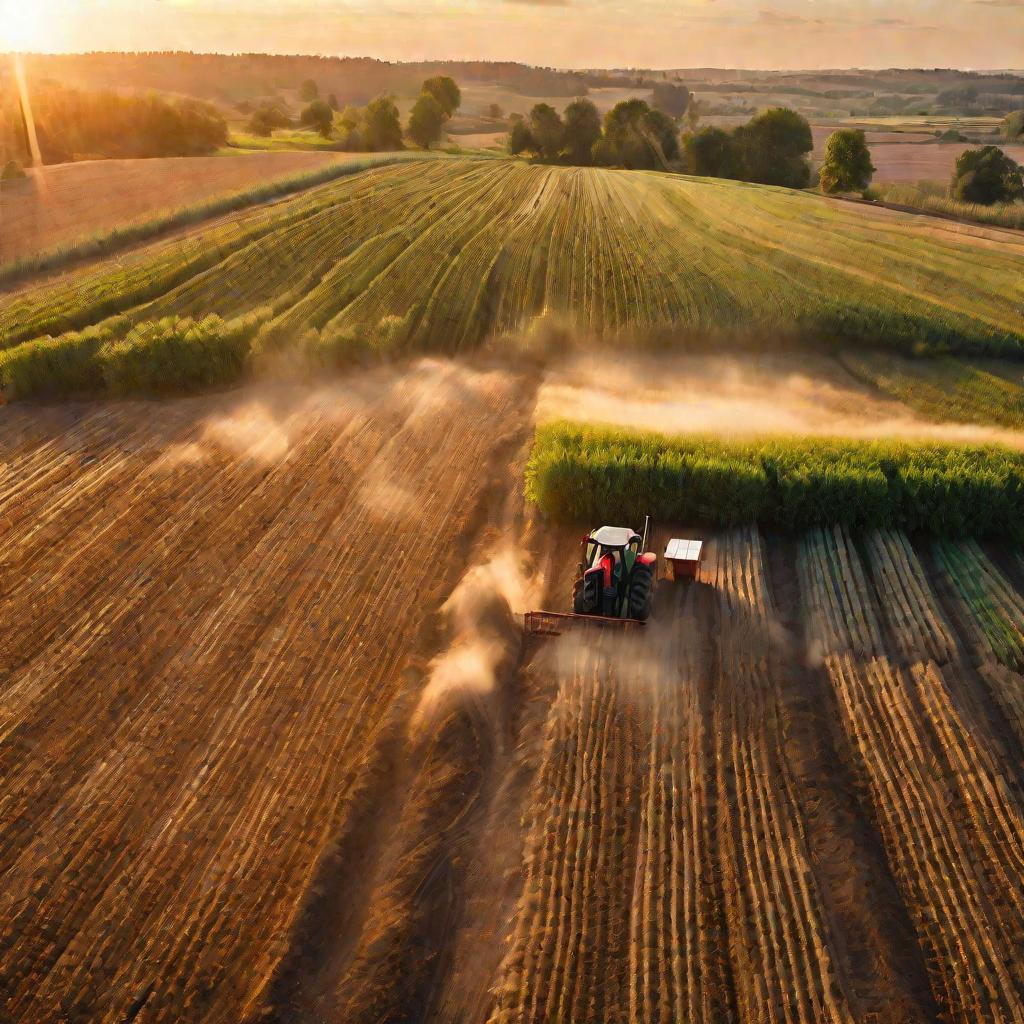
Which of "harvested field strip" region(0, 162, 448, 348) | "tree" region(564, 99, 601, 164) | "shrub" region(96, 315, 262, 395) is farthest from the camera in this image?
"tree" region(564, 99, 601, 164)

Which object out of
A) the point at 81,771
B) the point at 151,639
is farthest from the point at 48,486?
the point at 81,771

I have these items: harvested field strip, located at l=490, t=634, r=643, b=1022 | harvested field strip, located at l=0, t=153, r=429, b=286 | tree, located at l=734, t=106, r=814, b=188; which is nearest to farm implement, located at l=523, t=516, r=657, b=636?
harvested field strip, located at l=490, t=634, r=643, b=1022

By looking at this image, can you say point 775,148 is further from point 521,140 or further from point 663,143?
point 521,140

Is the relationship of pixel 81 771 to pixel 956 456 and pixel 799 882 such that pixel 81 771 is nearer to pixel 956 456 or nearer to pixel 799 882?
pixel 799 882

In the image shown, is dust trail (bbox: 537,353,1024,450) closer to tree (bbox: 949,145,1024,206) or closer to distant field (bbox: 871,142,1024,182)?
tree (bbox: 949,145,1024,206)

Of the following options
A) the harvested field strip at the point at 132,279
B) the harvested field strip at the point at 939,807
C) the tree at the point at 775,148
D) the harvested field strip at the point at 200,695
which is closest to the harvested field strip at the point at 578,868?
the harvested field strip at the point at 200,695

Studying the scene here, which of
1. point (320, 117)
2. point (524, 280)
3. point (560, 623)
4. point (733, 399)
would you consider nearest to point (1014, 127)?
point (320, 117)
